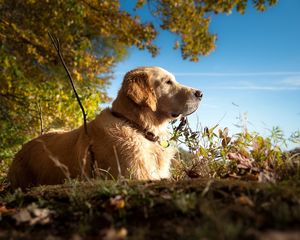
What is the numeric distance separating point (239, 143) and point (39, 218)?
2.46 meters

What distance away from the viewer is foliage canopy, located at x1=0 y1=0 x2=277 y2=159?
9.11m

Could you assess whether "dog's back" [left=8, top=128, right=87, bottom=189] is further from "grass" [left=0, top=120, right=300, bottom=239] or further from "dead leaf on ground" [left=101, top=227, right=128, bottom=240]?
"dead leaf on ground" [left=101, top=227, right=128, bottom=240]

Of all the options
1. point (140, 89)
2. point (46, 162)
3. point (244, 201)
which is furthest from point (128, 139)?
point (244, 201)

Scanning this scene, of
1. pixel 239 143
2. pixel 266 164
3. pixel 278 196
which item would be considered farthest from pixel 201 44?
pixel 278 196

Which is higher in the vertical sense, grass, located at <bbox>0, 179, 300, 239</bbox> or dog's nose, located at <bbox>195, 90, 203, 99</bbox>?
dog's nose, located at <bbox>195, 90, 203, 99</bbox>

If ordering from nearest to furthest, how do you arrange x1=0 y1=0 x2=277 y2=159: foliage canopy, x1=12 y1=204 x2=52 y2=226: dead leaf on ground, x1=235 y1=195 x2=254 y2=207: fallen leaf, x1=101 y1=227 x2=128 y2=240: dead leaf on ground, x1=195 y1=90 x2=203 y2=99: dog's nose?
x1=101 y1=227 x2=128 y2=240: dead leaf on ground → x1=235 y1=195 x2=254 y2=207: fallen leaf → x1=12 y1=204 x2=52 y2=226: dead leaf on ground → x1=195 y1=90 x2=203 y2=99: dog's nose → x1=0 y1=0 x2=277 y2=159: foliage canopy

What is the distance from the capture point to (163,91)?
4.48 m

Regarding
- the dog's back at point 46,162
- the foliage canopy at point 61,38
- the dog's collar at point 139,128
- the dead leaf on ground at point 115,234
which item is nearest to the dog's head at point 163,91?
the dog's collar at point 139,128

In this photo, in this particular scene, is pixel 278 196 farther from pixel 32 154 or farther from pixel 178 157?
pixel 32 154

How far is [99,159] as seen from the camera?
381 centimetres

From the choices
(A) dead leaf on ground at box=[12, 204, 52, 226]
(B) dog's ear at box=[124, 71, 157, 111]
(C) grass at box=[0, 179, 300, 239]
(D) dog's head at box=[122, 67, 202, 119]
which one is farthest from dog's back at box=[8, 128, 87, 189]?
(A) dead leaf on ground at box=[12, 204, 52, 226]

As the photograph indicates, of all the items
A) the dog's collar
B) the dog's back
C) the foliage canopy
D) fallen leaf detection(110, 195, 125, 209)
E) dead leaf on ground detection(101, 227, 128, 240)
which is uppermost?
the foliage canopy

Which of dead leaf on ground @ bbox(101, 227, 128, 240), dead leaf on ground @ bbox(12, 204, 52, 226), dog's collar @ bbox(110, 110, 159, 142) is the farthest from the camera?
dog's collar @ bbox(110, 110, 159, 142)

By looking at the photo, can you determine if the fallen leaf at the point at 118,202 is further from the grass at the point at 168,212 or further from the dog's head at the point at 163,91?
the dog's head at the point at 163,91
